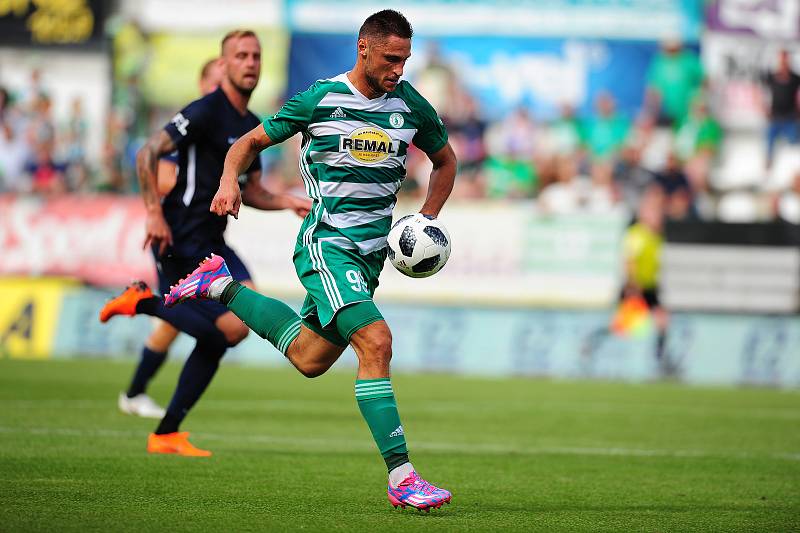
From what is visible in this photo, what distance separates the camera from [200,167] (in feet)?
30.8

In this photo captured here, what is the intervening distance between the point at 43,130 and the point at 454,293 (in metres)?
8.81

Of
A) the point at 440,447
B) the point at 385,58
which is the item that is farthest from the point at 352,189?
the point at 440,447

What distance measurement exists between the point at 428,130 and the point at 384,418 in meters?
1.61

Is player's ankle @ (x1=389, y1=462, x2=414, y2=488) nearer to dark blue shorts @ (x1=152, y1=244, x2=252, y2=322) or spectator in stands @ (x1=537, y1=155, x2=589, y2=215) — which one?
dark blue shorts @ (x1=152, y1=244, x2=252, y2=322)

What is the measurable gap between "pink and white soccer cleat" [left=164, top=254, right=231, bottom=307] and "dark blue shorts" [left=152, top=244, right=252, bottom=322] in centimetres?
136

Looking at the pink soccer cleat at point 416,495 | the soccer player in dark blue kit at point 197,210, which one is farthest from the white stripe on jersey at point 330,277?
the soccer player in dark blue kit at point 197,210

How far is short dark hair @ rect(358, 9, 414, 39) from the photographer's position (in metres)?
6.70

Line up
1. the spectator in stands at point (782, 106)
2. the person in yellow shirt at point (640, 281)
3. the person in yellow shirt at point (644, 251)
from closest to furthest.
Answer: the person in yellow shirt at point (640, 281)
the person in yellow shirt at point (644, 251)
the spectator in stands at point (782, 106)

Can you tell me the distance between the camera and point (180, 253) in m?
9.45

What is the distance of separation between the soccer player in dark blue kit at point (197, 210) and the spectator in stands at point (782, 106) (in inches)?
592

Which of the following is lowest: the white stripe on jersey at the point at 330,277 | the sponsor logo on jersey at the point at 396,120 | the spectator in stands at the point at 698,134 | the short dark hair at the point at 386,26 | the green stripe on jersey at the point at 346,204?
the white stripe on jersey at the point at 330,277

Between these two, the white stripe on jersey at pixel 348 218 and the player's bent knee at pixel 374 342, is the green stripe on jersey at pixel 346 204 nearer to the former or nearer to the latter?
the white stripe on jersey at pixel 348 218

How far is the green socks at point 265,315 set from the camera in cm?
721

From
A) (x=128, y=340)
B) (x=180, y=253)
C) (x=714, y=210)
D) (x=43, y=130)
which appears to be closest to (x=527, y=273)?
(x=714, y=210)
